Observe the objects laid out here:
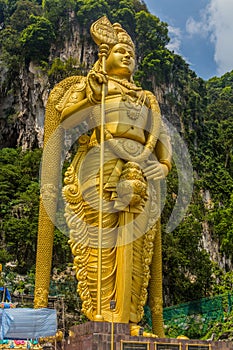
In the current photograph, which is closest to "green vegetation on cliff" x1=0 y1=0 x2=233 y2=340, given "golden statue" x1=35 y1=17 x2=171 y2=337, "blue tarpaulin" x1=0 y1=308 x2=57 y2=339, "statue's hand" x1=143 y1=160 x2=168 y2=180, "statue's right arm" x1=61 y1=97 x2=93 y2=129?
"golden statue" x1=35 y1=17 x2=171 y2=337

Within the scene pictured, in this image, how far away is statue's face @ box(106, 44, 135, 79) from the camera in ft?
21.2

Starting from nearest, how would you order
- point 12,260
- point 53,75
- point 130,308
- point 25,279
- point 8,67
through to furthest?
1. point 130,308
2. point 25,279
3. point 12,260
4. point 53,75
5. point 8,67

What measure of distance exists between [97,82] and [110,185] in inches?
47.8

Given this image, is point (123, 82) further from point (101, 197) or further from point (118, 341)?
point (118, 341)

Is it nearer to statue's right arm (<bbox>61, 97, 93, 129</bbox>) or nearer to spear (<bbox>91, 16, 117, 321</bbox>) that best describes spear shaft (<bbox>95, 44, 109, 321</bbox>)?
spear (<bbox>91, 16, 117, 321</bbox>)

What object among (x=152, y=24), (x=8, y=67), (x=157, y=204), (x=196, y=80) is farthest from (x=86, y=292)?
(x=196, y=80)

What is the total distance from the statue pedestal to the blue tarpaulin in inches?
14.6

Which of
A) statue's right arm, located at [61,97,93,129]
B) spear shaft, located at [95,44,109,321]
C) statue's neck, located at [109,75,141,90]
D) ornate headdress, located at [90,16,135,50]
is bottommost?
spear shaft, located at [95,44,109,321]

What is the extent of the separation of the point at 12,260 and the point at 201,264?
19.8ft

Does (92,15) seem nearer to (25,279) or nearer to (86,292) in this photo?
(25,279)

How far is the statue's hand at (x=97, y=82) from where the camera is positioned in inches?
224

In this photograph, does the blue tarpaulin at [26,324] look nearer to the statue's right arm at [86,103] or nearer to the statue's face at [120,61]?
the statue's right arm at [86,103]

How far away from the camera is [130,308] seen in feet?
18.4

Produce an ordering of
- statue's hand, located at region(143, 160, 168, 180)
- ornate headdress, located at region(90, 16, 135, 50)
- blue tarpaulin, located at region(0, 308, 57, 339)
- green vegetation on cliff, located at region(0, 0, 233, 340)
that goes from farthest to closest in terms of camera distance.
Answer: green vegetation on cliff, located at region(0, 0, 233, 340) < ornate headdress, located at region(90, 16, 135, 50) < statue's hand, located at region(143, 160, 168, 180) < blue tarpaulin, located at region(0, 308, 57, 339)
